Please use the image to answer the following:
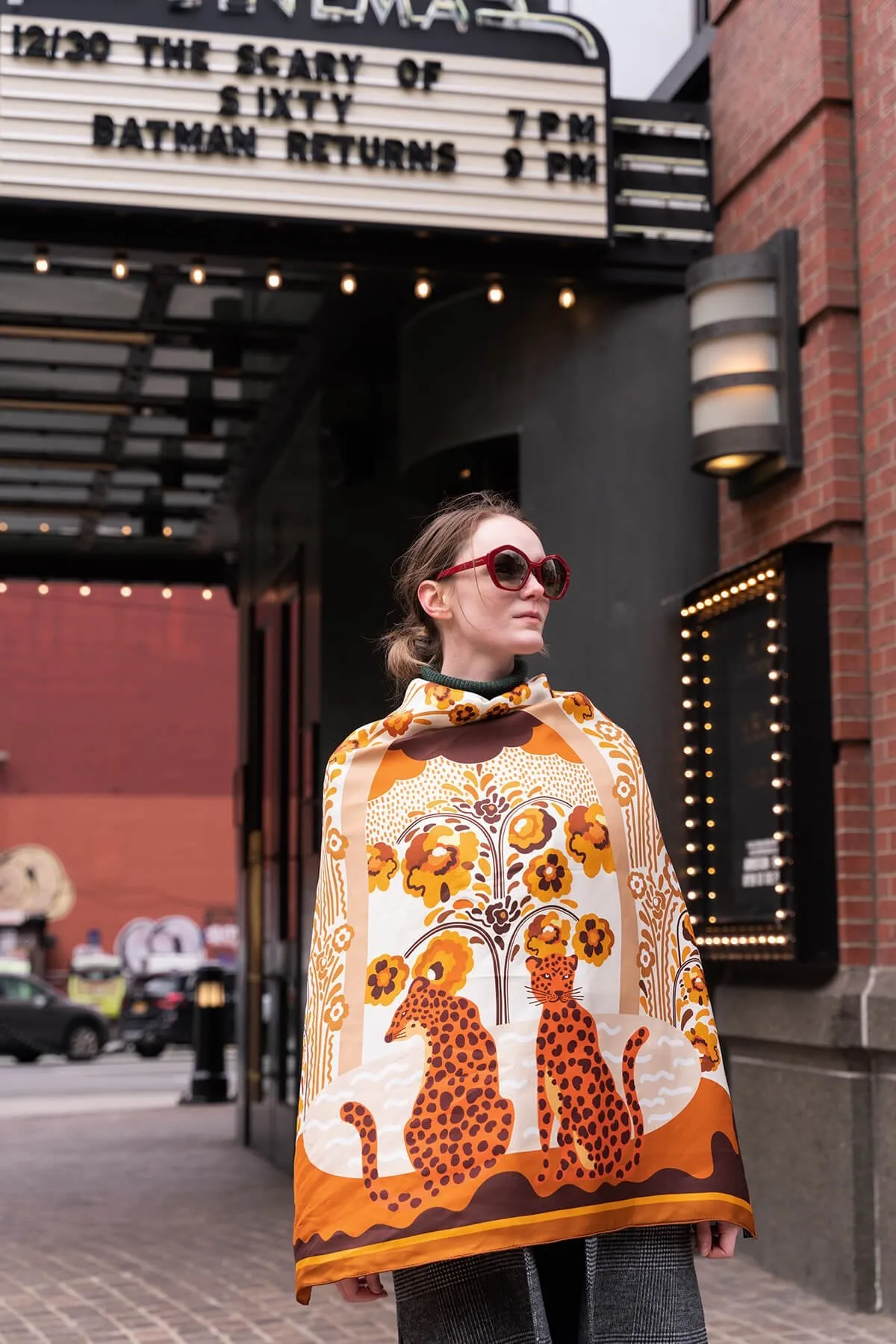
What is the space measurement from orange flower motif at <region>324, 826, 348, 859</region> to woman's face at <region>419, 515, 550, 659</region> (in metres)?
0.35

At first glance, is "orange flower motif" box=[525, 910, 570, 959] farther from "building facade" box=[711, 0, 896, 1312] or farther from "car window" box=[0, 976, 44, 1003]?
"car window" box=[0, 976, 44, 1003]

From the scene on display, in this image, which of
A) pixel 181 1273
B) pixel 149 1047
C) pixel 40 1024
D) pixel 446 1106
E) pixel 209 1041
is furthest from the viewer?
pixel 149 1047

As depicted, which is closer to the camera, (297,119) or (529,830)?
(529,830)

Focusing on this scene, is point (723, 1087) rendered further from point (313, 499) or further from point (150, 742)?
point (150, 742)

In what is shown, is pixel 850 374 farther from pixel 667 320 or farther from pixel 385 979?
pixel 385 979

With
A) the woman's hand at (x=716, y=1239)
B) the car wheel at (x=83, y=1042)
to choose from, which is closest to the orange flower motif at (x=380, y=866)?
the woman's hand at (x=716, y=1239)

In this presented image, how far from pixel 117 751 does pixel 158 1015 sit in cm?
1056

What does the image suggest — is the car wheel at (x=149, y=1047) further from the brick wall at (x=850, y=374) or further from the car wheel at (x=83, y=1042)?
the brick wall at (x=850, y=374)

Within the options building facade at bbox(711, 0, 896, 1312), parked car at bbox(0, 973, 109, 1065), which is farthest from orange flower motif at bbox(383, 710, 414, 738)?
parked car at bbox(0, 973, 109, 1065)

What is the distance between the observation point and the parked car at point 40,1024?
27.9 m

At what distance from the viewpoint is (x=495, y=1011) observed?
251cm

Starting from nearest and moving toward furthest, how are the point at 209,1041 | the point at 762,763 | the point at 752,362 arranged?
Result: the point at 762,763, the point at 752,362, the point at 209,1041

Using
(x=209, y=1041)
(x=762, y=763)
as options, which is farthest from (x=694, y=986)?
(x=209, y=1041)

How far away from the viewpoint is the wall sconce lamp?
7.07m
